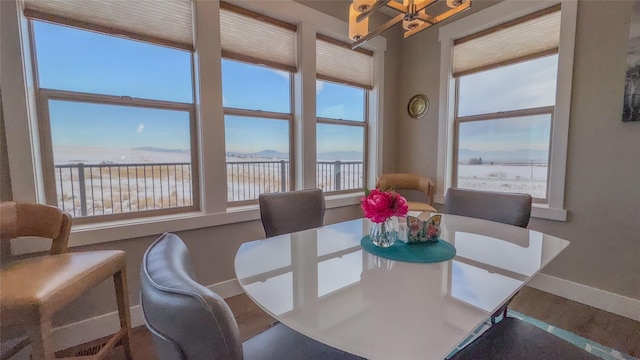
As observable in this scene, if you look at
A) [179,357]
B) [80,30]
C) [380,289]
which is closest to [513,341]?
[380,289]

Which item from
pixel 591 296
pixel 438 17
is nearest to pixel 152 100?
pixel 438 17

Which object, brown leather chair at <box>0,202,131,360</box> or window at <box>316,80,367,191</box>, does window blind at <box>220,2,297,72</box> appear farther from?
brown leather chair at <box>0,202,131,360</box>

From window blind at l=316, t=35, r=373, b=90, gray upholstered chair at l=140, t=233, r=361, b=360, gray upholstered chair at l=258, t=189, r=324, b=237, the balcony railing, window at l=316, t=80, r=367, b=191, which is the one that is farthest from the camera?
window at l=316, t=80, r=367, b=191

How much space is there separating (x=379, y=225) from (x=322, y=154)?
1768 millimetres

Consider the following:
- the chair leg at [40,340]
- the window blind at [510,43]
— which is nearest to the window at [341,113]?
the window blind at [510,43]

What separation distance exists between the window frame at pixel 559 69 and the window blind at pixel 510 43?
55 mm

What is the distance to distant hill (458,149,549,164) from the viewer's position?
2.43 meters

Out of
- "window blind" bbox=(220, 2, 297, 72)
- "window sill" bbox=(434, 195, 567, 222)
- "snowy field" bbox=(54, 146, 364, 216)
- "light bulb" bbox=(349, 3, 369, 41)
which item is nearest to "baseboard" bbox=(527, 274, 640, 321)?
"window sill" bbox=(434, 195, 567, 222)

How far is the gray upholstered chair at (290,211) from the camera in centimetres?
164

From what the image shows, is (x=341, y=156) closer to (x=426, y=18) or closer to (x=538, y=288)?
(x=426, y=18)

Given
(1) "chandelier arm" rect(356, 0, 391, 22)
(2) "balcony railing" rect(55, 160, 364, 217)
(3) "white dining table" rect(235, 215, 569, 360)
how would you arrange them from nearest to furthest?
(3) "white dining table" rect(235, 215, 569, 360) → (1) "chandelier arm" rect(356, 0, 391, 22) → (2) "balcony railing" rect(55, 160, 364, 217)

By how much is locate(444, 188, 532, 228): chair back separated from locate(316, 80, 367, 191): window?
4.34 feet

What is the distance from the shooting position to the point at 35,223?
1426 mm

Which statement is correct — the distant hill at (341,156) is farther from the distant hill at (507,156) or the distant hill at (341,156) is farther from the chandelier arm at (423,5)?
the chandelier arm at (423,5)
